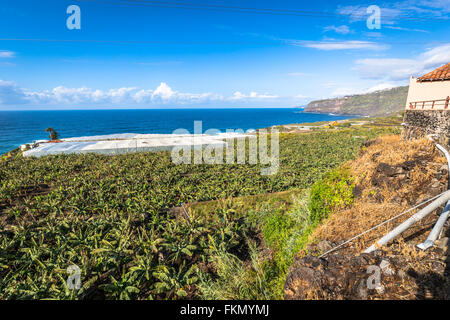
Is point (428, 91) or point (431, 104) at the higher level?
point (428, 91)

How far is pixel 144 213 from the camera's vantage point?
36.4 ft

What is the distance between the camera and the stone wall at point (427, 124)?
8.46 metres

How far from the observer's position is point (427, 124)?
9.80 metres

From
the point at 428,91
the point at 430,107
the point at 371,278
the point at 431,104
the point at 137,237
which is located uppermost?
the point at 428,91

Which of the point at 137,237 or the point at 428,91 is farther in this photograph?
the point at 428,91

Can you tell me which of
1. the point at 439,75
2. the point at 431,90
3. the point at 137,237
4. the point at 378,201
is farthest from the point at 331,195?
the point at 137,237

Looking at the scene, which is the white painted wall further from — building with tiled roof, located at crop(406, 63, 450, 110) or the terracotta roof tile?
the terracotta roof tile

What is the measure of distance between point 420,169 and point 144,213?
12.2m

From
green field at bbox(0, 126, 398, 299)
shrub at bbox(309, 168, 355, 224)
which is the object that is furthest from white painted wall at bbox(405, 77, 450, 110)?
green field at bbox(0, 126, 398, 299)

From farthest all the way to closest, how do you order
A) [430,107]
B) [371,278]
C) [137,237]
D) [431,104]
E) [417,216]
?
[431,104], [430,107], [137,237], [417,216], [371,278]

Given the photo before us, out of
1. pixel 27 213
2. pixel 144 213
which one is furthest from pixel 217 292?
pixel 27 213

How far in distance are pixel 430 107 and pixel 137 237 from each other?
14969 mm

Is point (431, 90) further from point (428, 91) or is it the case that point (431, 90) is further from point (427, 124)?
point (427, 124)
